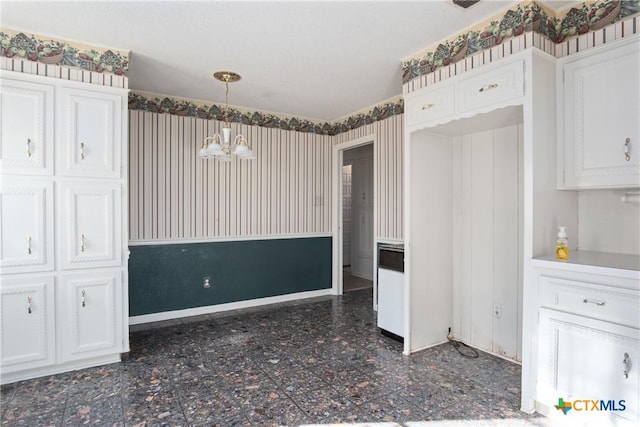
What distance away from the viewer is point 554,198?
7.78 feet

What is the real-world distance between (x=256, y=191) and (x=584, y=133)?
142 inches

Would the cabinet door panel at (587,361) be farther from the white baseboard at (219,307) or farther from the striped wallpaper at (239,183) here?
the white baseboard at (219,307)

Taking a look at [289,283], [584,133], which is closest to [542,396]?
[584,133]

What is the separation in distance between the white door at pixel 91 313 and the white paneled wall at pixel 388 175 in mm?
2919

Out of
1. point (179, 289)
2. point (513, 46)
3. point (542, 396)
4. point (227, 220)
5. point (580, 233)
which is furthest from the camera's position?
point (227, 220)

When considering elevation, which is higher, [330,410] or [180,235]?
[180,235]

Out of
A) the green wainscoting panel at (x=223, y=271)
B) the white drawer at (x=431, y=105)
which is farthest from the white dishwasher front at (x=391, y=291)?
the green wainscoting panel at (x=223, y=271)

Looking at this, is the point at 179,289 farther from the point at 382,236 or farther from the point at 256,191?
the point at 382,236

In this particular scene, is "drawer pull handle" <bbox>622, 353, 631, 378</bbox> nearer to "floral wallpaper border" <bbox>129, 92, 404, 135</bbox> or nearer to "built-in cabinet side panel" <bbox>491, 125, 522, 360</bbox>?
"built-in cabinet side panel" <bbox>491, 125, 522, 360</bbox>

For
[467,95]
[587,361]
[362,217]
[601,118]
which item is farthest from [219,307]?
[601,118]

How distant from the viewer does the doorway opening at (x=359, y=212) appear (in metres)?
6.75

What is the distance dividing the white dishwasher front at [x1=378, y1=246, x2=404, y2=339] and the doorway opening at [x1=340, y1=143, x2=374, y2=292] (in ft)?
8.85

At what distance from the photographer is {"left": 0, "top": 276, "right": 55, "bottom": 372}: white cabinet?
8.64 ft

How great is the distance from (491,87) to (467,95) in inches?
7.6
